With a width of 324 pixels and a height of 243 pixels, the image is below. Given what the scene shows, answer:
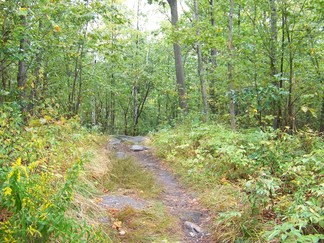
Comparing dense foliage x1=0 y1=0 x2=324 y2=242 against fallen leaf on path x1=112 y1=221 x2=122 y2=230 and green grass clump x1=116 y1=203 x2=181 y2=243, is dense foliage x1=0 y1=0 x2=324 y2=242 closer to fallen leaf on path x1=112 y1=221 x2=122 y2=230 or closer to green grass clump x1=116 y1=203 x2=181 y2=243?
fallen leaf on path x1=112 y1=221 x2=122 y2=230

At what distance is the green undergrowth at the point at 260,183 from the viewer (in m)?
2.98

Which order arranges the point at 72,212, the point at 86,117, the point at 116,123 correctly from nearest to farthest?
the point at 72,212, the point at 86,117, the point at 116,123

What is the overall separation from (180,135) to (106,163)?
314cm

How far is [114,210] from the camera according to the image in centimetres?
397

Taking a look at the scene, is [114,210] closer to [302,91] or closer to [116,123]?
[302,91]

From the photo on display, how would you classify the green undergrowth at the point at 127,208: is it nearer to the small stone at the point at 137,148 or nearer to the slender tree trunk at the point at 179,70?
the small stone at the point at 137,148

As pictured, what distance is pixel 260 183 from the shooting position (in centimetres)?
342

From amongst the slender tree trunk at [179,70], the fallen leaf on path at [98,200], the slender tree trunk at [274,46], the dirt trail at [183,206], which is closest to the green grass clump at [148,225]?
the dirt trail at [183,206]

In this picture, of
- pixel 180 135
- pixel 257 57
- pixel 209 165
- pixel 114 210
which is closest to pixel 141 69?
pixel 180 135

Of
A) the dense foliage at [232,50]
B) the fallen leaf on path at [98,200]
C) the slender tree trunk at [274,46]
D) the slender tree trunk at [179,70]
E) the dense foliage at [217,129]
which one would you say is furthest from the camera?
the slender tree trunk at [179,70]

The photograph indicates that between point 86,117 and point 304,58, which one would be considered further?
point 86,117

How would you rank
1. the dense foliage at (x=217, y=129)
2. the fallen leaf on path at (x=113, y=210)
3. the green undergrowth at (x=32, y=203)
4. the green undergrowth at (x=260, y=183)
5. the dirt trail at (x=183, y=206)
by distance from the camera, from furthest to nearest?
1. the fallen leaf on path at (x=113, y=210)
2. the dirt trail at (x=183, y=206)
3. the green undergrowth at (x=260, y=183)
4. the dense foliage at (x=217, y=129)
5. the green undergrowth at (x=32, y=203)

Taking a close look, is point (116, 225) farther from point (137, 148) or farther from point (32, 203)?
point (137, 148)

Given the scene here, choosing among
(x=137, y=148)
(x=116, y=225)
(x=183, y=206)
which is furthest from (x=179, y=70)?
(x=116, y=225)
